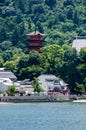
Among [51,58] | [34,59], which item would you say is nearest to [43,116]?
[51,58]

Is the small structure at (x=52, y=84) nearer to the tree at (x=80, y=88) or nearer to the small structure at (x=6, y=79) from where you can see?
the tree at (x=80, y=88)

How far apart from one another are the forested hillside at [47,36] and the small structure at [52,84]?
2.29 ft

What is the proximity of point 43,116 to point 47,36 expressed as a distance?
212ft

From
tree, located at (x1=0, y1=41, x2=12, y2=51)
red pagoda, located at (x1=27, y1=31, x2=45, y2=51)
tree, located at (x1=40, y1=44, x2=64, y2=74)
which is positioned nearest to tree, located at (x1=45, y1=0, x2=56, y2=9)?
tree, located at (x1=0, y1=41, x2=12, y2=51)

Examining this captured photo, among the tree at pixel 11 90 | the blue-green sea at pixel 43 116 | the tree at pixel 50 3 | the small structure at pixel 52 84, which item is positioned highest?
the tree at pixel 50 3

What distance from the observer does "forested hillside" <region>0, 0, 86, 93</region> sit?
4183 inches

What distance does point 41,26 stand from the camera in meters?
147

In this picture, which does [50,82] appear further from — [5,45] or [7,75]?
[5,45]

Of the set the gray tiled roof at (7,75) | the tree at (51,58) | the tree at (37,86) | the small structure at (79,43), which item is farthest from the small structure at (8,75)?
the small structure at (79,43)

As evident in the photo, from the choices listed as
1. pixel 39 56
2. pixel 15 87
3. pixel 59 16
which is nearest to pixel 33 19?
pixel 59 16

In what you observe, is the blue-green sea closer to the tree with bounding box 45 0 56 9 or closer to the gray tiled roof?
the gray tiled roof

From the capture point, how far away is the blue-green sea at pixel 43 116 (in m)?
67.3

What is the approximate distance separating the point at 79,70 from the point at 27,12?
2185 inches

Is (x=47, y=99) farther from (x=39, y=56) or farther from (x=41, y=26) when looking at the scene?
(x=41, y=26)
